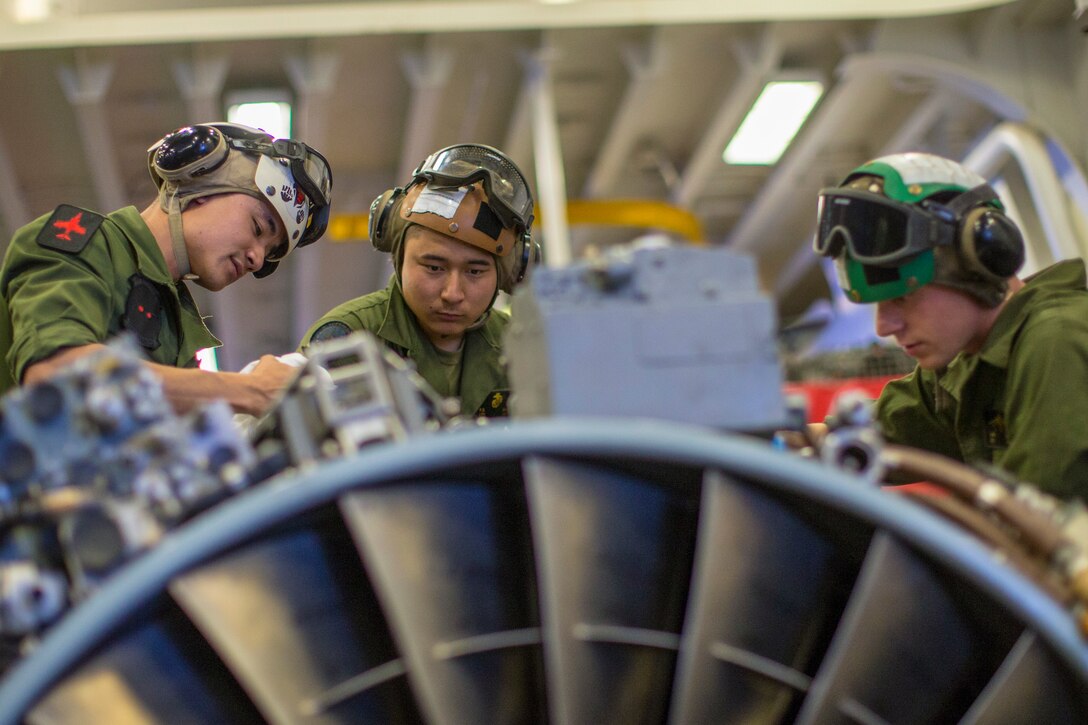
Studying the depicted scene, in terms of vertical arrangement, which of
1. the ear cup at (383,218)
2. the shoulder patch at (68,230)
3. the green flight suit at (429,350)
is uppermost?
the shoulder patch at (68,230)

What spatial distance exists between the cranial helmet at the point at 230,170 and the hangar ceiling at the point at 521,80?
16.2ft

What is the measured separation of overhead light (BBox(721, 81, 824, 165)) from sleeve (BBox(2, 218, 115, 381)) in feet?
23.7

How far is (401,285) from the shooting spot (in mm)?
2953

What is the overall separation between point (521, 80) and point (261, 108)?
2106mm

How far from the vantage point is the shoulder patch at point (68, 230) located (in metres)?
2.22

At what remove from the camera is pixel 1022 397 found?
2.04 metres

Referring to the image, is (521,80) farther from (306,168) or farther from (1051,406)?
(1051,406)

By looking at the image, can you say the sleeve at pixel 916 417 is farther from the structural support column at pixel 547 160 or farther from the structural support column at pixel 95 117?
the structural support column at pixel 95 117

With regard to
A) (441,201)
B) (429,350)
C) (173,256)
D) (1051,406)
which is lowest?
(429,350)

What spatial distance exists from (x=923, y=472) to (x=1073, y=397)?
0.74 meters

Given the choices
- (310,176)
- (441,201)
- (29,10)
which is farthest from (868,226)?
(29,10)

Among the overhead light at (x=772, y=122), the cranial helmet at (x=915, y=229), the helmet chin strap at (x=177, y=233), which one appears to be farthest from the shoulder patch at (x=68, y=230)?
the overhead light at (x=772, y=122)

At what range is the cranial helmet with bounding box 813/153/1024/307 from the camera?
2.25 metres

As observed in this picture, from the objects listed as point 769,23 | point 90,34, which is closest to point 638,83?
point 769,23
